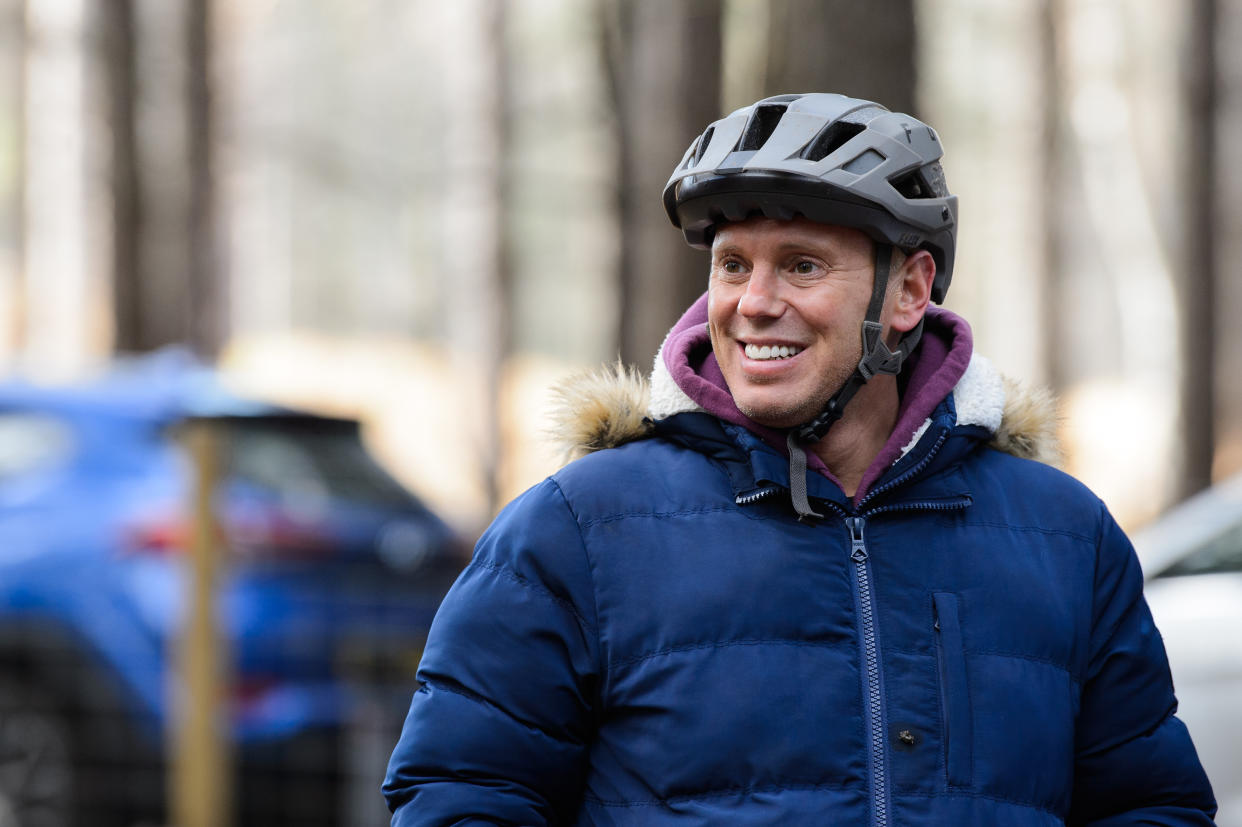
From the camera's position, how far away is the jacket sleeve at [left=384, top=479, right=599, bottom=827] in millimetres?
2145

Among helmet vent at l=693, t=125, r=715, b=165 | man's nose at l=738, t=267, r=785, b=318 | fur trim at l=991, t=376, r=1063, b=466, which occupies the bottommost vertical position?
fur trim at l=991, t=376, r=1063, b=466

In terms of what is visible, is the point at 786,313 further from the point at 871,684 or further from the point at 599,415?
the point at 871,684

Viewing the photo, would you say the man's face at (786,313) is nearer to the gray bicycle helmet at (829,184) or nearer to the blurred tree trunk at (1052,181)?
the gray bicycle helmet at (829,184)

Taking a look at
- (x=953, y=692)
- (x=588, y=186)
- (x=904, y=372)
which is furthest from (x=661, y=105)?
(x=588, y=186)

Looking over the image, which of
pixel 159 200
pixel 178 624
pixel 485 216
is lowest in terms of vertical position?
pixel 178 624

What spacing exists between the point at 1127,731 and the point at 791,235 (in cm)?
89

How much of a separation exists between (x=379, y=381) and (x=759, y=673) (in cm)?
3001

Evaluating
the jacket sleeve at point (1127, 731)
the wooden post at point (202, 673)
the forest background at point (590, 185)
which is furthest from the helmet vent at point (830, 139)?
the wooden post at point (202, 673)

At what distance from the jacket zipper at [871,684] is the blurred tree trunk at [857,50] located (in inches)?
164

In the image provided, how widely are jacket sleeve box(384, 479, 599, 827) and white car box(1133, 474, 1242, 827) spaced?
2.98 m

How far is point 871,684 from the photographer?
217 cm

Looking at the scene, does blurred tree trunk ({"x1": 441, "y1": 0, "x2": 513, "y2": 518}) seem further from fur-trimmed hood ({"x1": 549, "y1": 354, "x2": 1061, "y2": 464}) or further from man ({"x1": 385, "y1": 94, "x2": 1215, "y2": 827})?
man ({"x1": 385, "y1": 94, "x2": 1215, "y2": 827})

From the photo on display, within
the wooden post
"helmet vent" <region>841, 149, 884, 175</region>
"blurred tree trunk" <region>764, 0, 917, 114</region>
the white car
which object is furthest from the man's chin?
the wooden post

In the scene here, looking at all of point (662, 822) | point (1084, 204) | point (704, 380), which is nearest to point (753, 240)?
point (704, 380)
